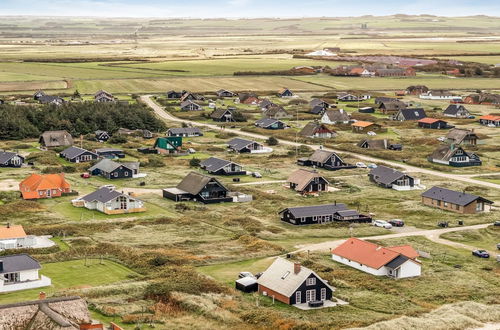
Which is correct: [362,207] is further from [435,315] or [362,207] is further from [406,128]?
[406,128]

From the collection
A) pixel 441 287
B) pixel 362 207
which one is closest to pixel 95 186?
pixel 362 207

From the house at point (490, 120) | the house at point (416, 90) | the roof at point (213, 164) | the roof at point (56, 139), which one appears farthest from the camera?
the house at point (416, 90)

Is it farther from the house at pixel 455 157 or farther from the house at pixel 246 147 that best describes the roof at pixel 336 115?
the house at pixel 455 157

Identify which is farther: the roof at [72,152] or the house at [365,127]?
the house at [365,127]

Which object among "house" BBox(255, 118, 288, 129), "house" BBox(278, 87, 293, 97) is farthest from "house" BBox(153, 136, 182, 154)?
"house" BBox(278, 87, 293, 97)

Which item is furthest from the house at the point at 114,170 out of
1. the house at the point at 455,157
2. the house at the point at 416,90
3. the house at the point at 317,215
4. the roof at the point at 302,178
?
the house at the point at 416,90

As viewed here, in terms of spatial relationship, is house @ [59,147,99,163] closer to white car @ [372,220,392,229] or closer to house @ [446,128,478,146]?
white car @ [372,220,392,229]
